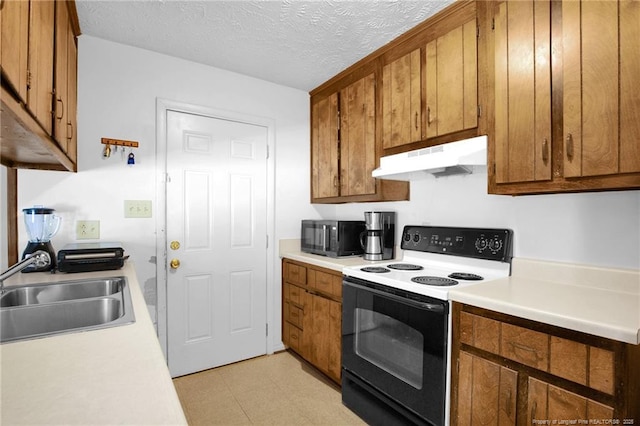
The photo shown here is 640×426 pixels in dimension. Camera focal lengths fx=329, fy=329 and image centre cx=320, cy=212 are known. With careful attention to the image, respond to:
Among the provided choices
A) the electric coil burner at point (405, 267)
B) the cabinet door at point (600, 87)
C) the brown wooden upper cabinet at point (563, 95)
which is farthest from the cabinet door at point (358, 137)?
the cabinet door at point (600, 87)

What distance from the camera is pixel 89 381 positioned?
678 millimetres

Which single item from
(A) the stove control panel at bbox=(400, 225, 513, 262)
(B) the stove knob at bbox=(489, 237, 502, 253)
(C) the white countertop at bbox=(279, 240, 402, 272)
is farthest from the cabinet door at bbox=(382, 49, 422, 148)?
(C) the white countertop at bbox=(279, 240, 402, 272)

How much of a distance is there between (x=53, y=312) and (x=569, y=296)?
197 centimetres

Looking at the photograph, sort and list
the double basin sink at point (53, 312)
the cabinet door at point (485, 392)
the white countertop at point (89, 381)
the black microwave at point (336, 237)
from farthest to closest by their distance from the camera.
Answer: the black microwave at point (336, 237)
the cabinet door at point (485, 392)
the double basin sink at point (53, 312)
the white countertop at point (89, 381)

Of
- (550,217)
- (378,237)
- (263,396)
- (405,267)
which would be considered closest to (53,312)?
(263,396)

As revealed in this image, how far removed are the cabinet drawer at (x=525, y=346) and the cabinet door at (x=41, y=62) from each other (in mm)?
1779

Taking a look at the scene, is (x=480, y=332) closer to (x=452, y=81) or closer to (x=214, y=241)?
(x=452, y=81)

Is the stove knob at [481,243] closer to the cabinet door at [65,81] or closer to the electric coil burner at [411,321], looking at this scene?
the electric coil burner at [411,321]

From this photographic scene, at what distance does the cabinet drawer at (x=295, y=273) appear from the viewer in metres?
2.57

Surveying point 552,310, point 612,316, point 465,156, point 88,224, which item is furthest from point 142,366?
point 88,224

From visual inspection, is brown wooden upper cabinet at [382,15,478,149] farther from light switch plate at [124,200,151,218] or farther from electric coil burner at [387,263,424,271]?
light switch plate at [124,200,151,218]

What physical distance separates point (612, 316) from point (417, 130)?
131cm

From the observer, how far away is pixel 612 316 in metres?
1.07

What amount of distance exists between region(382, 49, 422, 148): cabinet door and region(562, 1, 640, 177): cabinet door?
801mm
